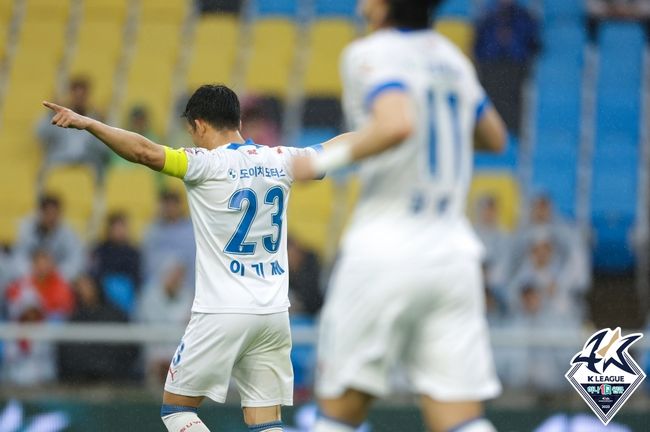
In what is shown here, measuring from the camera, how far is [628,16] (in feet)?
50.2

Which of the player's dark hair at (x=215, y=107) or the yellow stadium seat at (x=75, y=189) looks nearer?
the player's dark hair at (x=215, y=107)

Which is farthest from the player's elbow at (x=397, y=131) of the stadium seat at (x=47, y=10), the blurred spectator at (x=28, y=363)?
the stadium seat at (x=47, y=10)

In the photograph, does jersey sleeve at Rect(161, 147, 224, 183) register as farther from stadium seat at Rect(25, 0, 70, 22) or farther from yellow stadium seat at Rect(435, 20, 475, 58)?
stadium seat at Rect(25, 0, 70, 22)

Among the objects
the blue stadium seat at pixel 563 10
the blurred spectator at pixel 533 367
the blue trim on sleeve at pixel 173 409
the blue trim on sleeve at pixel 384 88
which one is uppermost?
the blue stadium seat at pixel 563 10

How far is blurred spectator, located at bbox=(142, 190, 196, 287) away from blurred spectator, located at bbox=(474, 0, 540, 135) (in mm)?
4052

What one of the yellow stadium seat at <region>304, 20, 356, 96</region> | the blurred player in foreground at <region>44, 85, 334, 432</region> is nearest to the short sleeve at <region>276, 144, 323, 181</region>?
A: the blurred player in foreground at <region>44, 85, 334, 432</region>

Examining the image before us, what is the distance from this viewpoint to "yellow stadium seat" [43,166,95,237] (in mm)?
13219

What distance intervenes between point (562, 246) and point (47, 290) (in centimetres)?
445

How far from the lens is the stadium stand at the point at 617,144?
1292cm

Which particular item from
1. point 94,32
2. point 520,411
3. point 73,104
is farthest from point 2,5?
point 520,411

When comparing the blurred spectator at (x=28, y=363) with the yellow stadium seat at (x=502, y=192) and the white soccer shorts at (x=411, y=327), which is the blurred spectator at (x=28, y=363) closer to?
the yellow stadium seat at (x=502, y=192)

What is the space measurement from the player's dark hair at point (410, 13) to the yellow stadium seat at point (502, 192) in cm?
785

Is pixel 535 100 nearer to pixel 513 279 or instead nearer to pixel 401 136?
pixel 513 279

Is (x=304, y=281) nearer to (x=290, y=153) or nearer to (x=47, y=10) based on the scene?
(x=290, y=153)
